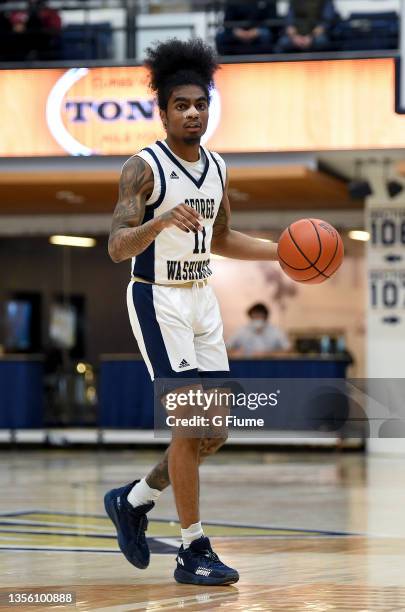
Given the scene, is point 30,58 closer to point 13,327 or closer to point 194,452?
point 13,327

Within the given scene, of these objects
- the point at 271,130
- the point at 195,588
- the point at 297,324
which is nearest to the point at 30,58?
the point at 271,130

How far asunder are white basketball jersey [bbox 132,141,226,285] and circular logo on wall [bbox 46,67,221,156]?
10936 mm

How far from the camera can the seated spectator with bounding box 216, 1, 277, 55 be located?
61.2 feet

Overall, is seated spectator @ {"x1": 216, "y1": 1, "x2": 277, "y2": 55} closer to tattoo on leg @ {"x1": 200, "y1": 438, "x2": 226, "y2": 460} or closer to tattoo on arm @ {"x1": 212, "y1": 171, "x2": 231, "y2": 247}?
tattoo on arm @ {"x1": 212, "y1": 171, "x2": 231, "y2": 247}

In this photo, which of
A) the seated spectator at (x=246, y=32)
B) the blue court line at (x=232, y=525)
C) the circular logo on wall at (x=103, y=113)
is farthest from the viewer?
the seated spectator at (x=246, y=32)

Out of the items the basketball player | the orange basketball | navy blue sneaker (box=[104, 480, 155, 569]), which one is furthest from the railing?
navy blue sneaker (box=[104, 480, 155, 569])

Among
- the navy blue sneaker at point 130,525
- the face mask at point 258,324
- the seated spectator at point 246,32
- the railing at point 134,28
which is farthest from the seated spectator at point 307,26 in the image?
the navy blue sneaker at point 130,525

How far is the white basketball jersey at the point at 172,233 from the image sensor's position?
682cm

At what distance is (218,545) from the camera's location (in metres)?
8.27

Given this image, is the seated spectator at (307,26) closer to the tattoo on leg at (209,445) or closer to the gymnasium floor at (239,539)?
the gymnasium floor at (239,539)

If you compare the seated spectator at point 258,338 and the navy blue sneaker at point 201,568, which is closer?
the navy blue sneaker at point 201,568

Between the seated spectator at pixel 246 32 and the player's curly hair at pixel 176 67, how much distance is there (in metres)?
11.7

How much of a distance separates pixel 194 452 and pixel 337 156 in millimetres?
11870

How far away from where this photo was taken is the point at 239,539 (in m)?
8.60
